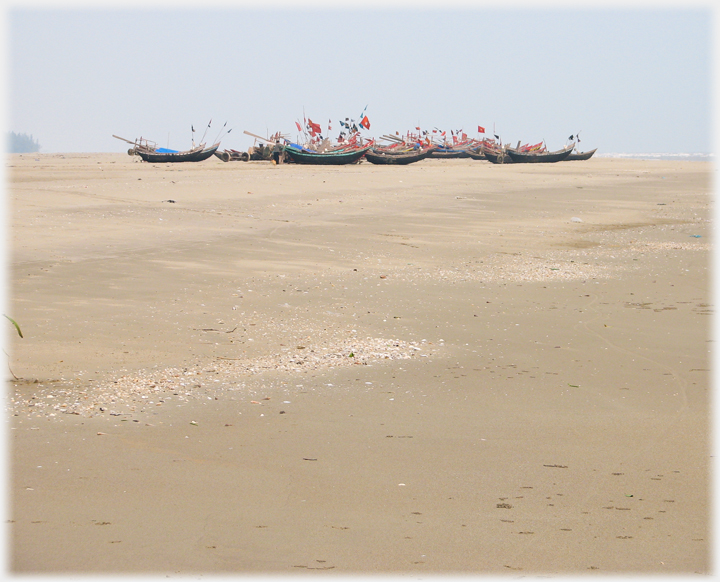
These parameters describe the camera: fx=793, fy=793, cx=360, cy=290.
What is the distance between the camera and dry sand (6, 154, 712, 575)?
3764 millimetres

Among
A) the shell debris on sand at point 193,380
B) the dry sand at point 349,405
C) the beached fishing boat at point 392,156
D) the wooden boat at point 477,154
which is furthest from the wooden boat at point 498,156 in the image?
the shell debris on sand at point 193,380

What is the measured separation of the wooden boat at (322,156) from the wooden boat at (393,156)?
13.1ft

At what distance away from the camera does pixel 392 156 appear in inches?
2003

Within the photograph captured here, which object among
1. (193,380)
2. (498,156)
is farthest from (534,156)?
(193,380)

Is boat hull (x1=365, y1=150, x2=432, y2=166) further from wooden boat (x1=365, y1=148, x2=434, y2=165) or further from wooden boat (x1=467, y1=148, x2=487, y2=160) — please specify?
wooden boat (x1=467, y1=148, x2=487, y2=160)

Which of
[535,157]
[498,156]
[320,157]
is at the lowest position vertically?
[320,157]

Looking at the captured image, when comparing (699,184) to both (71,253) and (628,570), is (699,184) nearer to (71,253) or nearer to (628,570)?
(71,253)

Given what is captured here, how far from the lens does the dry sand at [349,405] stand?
3764 mm

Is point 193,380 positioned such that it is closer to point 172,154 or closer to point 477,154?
point 172,154

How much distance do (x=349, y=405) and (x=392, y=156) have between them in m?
46.1

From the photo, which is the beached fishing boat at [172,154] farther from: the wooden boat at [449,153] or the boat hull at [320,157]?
the wooden boat at [449,153]

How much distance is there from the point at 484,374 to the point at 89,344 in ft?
11.2

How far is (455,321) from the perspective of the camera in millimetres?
8281

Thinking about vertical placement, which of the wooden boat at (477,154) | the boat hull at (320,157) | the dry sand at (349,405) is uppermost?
the wooden boat at (477,154)
